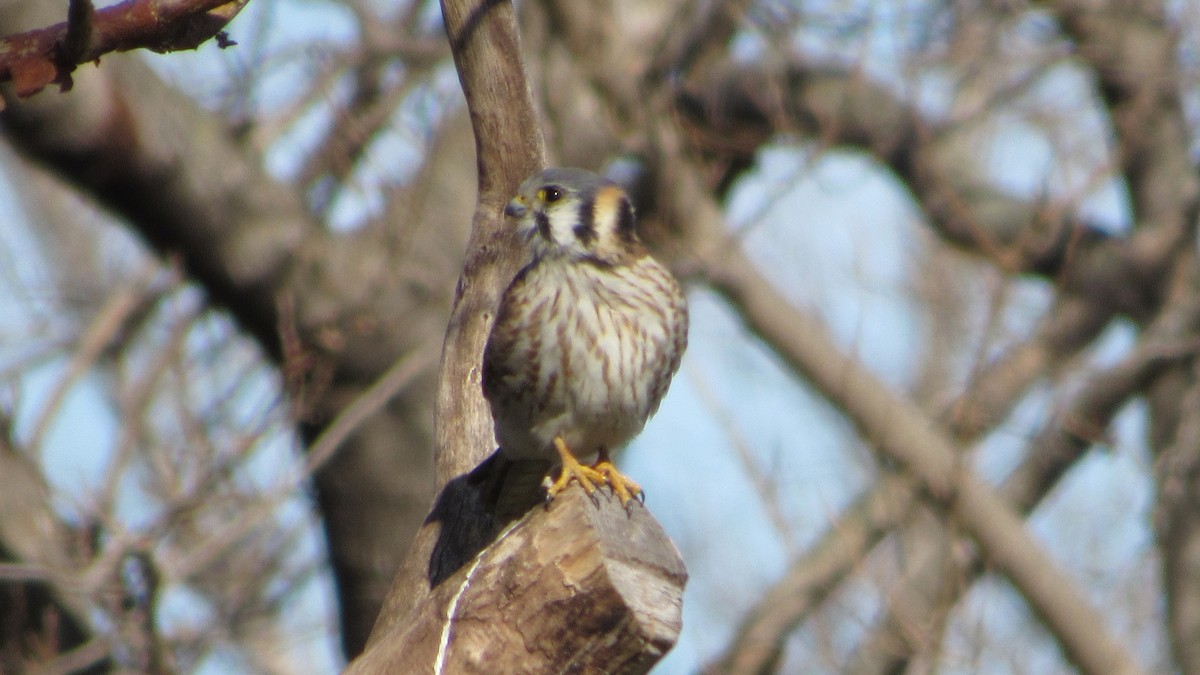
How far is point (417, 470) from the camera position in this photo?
21.1 ft

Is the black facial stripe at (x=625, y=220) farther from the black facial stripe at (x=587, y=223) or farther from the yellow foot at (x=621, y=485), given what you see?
the yellow foot at (x=621, y=485)

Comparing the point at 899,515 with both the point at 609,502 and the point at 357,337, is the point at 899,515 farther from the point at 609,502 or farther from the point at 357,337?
the point at 609,502

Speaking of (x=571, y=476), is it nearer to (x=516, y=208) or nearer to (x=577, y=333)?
(x=577, y=333)

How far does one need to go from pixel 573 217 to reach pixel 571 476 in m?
0.88

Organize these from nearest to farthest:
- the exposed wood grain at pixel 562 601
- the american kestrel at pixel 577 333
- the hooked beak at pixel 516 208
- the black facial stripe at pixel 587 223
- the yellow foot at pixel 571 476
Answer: the exposed wood grain at pixel 562 601, the yellow foot at pixel 571 476, the american kestrel at pixel 577 333, the hooked beak at pixel 516 208, the black facial stripe at pixel 587 223

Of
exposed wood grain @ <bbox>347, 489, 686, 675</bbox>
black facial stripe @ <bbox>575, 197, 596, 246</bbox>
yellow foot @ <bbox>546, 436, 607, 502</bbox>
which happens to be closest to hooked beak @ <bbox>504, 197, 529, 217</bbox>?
black facial stripe @ <bbox>575, 197, 596, 246</bbox>

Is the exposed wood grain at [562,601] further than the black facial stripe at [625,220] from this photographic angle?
No

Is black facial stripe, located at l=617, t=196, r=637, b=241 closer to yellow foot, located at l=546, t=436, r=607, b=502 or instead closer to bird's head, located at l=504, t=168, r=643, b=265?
bird's head, located at l=504, t=168, r=643, b=265

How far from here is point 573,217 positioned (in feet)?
12.7

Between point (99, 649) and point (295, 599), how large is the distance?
71.2 inches

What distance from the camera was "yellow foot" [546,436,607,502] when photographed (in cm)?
307

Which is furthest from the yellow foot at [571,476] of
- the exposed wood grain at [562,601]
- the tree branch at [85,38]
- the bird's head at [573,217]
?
the tree branch at [85,38]

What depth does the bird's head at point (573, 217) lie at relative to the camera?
Answer: 377 cm

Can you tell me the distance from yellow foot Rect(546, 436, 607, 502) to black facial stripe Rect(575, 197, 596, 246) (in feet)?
2.05
